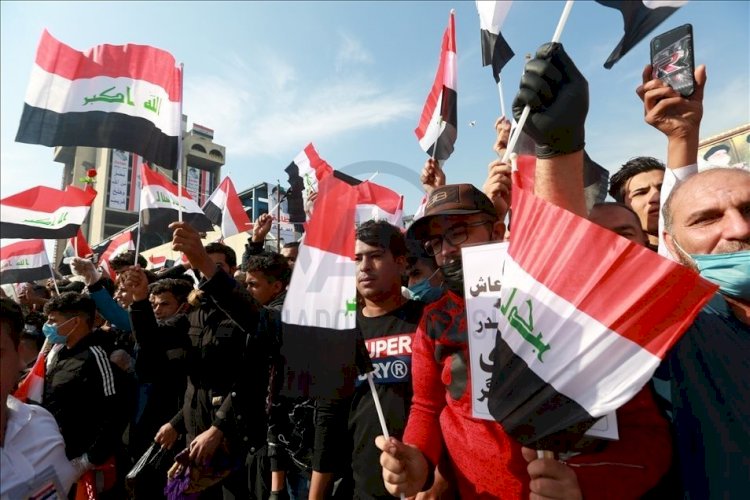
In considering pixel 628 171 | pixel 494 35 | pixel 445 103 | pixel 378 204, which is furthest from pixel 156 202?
pixel 628 171

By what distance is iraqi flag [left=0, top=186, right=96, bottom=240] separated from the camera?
485 cm

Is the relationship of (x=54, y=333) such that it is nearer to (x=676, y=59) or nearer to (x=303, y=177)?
(x=676, y=59)

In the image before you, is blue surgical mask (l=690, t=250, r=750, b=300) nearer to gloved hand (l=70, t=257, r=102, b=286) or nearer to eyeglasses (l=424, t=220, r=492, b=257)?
eyeglasses (l=424, t=220, r=492, b=257)

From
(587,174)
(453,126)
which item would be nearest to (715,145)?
(453,126)

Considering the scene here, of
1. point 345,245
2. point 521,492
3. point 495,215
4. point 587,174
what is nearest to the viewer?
point 521,492

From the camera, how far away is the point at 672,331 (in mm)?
1093

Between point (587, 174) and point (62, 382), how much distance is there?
4.00 meters

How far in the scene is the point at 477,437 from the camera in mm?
1663

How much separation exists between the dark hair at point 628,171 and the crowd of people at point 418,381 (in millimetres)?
10

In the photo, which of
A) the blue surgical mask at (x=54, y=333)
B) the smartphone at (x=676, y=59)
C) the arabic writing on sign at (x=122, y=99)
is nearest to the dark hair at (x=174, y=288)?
the blue surgical mask at (x=54, y=333)

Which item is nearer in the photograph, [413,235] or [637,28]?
[637,28]

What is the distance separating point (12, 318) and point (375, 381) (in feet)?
5.60

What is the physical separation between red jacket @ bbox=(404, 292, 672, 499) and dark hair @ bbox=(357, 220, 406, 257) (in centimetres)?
89

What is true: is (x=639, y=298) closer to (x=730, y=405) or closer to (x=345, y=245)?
(x=730, y=405)
